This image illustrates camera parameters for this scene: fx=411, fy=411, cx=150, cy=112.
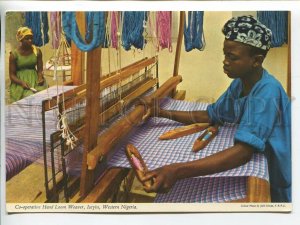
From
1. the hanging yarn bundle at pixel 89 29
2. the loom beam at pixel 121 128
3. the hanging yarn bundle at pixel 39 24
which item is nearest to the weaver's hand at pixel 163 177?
the loom beam at pixel 121 128

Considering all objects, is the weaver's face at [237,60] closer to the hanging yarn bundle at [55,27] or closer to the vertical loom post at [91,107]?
the vertical loom post at [91,107]

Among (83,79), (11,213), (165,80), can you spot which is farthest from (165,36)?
(11,213)

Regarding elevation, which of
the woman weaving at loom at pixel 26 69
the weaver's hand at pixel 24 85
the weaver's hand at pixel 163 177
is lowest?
the weaver's hand at pixel 163 177

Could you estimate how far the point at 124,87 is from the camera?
1.50 m

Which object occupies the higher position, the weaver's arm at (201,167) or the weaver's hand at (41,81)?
the weaver's hand at (41,81)

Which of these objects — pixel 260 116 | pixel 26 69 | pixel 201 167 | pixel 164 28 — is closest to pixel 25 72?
pixel 26 69

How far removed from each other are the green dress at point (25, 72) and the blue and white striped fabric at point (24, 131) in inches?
0.9

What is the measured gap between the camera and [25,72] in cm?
146

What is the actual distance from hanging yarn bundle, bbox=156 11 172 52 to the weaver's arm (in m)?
0.42

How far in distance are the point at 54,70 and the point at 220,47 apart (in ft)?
1.95

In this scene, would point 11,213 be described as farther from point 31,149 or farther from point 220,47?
point 220,47

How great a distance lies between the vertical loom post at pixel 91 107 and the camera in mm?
1426

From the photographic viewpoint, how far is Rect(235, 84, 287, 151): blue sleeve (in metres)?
1.45

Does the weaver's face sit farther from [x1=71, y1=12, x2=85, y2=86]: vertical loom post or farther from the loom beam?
[x1=71, y1=12, x2=85, y2=86]: vertical loom post
